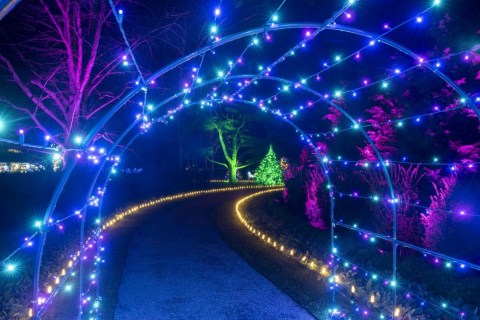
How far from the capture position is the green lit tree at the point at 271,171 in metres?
34.9

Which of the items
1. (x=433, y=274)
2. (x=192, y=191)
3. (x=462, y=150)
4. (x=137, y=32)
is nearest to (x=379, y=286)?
(x=433, y=274)

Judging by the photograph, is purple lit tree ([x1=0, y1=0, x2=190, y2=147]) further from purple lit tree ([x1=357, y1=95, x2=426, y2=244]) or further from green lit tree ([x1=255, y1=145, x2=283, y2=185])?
green lit tree ([x1=255, y1=145, x2=283, y2=185])

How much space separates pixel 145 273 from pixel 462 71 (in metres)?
8.27

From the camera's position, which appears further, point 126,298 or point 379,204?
point 379,204

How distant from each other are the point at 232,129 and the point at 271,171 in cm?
613

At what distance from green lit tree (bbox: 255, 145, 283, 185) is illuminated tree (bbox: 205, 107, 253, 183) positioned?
3.40m

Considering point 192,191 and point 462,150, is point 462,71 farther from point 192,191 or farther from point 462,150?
point 192,191

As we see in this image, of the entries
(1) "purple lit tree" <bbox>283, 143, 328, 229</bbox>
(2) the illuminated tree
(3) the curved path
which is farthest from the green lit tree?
(3) the curved path

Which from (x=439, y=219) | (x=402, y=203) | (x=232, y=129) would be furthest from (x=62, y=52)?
(x=232, y=129)

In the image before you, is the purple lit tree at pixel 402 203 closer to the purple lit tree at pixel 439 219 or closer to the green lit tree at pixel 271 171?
the purple lit tree at pixel 439 219

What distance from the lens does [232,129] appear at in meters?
37.3

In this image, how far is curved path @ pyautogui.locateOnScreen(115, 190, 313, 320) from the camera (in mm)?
5938

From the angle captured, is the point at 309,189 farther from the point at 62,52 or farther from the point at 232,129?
the point at 232,129

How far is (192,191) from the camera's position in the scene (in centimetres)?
2788
